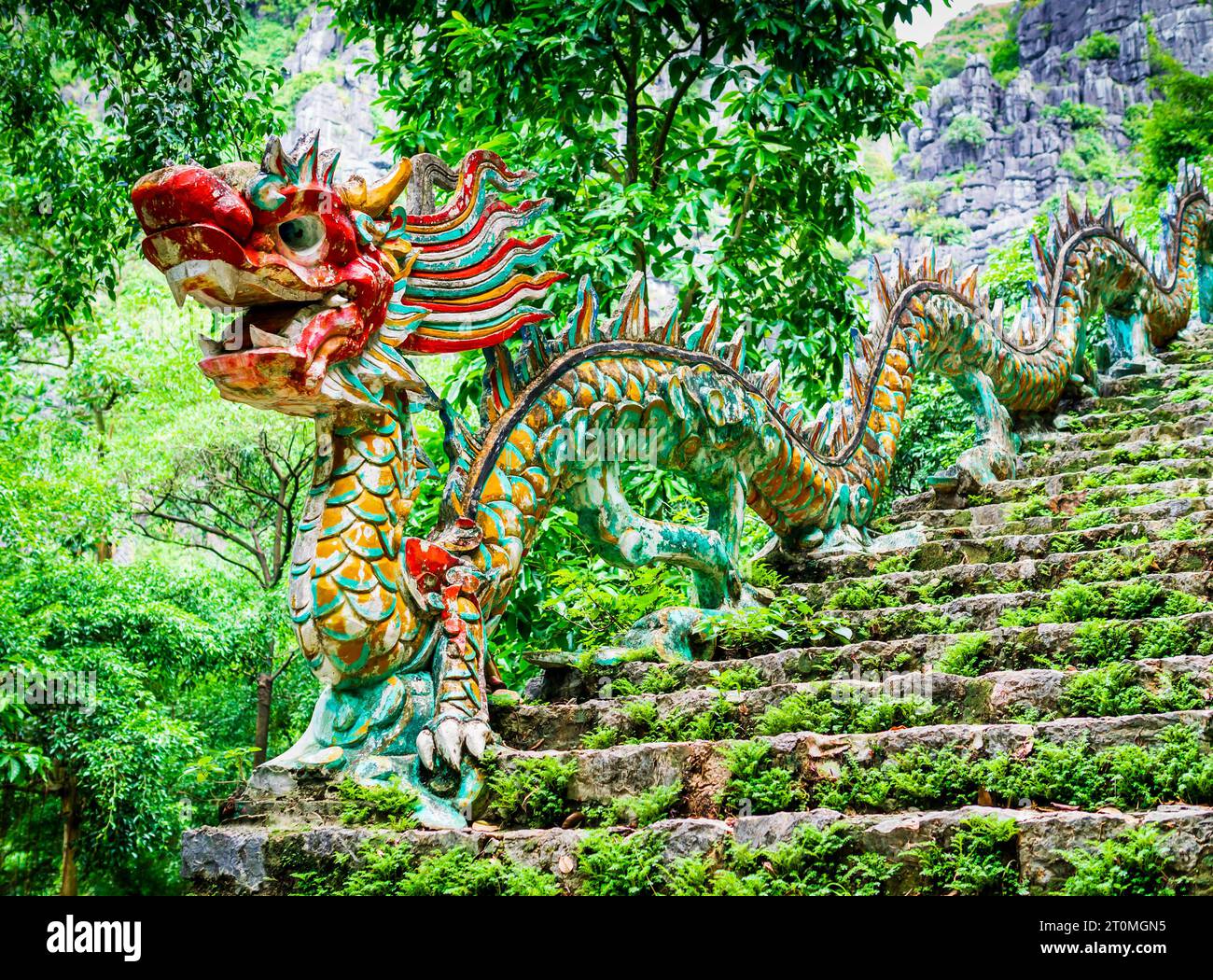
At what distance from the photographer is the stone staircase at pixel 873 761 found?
8.98 ft

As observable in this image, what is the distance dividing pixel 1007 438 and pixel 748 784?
487cm

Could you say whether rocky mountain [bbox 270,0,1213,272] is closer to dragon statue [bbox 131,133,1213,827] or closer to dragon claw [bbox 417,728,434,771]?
dragon statue [bbox 131,133,1213,827]

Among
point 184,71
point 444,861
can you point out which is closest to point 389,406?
point 444,861

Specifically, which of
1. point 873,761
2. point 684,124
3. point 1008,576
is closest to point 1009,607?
point 1008,576

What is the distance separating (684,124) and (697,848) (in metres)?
6.08

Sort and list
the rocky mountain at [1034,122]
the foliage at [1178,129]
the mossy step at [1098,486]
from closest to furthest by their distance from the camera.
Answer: the mossy step at [1098,486] < the foliage at [1178,129] < the rocky mountain at [1034,122]

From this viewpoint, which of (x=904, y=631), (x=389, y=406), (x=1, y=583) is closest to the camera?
(x=389, y=406)

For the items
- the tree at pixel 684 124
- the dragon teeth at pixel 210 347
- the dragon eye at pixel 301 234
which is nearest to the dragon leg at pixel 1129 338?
the tree at pixel 684 124

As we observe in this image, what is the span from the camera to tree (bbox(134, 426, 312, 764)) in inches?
538

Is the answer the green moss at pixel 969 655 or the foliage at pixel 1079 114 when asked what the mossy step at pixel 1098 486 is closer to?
the green moss at pixel 969 655

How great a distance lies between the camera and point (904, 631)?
15.6 feet

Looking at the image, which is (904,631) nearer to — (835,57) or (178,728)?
(835,57)

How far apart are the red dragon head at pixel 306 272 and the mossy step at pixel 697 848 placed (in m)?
1.30

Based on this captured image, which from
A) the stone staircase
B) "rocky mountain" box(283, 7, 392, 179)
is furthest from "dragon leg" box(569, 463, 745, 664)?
"rocky mountain" box(283, 7, 392, 179)
